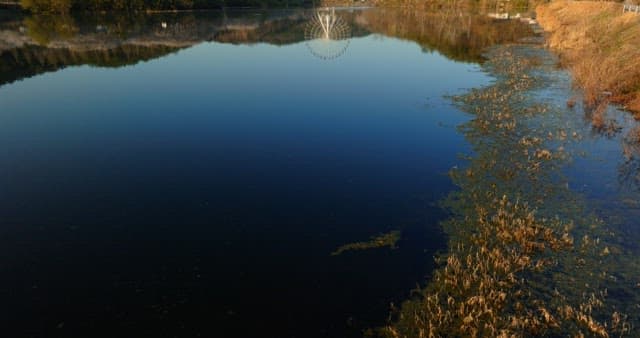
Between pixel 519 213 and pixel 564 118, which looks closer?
pixel 519 213

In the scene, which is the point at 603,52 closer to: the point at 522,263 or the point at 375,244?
the point at 522,263

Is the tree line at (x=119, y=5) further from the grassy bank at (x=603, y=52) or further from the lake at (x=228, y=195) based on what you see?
the grassy bank at (x=603, y=52)

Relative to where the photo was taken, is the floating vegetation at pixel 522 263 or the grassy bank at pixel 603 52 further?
the grassy bank at pixel 603 52

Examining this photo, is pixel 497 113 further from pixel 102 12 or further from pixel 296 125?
pixel 102 12

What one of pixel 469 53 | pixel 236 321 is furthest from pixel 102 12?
pixel 236 321

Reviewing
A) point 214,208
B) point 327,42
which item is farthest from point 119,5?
point 214,208

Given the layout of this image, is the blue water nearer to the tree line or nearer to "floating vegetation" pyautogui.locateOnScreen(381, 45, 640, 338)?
"floating vegetation" pyautogui.locateOnScreen(381, 45, 640, 338)

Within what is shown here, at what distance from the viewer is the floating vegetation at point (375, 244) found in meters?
13.7

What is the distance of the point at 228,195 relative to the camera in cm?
1728

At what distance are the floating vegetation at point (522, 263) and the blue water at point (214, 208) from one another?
100 cm

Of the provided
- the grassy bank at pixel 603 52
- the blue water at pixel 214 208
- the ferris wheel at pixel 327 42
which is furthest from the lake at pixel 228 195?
the ferris wheel at pixel 327 42

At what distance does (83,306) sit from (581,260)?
14720mm

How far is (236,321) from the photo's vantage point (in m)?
10.9

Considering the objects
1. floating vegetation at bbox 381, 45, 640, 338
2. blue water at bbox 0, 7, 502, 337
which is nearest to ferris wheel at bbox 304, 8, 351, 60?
blue water at bbox 0, 7, 502, 337
